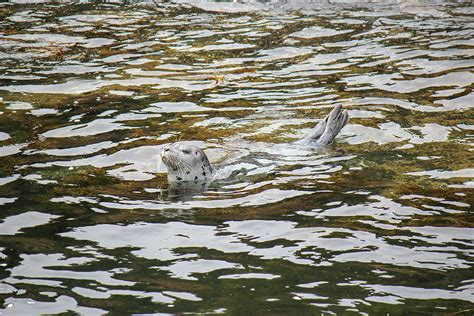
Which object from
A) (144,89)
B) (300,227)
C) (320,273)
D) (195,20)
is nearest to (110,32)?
(195,20)

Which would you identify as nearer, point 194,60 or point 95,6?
point 194,60

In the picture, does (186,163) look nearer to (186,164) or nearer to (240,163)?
(186,164)

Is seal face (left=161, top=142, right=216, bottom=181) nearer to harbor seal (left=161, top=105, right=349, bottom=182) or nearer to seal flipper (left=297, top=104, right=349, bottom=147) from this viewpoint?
harbor seal (left=161, top=105, right=349, bottom=182)

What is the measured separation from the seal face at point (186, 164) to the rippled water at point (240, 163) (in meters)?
0.18

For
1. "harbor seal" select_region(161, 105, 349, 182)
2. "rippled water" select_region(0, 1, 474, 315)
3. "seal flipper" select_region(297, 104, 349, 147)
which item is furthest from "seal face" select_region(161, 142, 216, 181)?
"seal flipper" select_region(297, 104, 349, 147)

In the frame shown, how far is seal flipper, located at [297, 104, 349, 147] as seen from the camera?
32.7 ft

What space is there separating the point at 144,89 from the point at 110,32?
13.6ft

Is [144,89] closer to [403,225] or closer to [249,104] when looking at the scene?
[249,104]

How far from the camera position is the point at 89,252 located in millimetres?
6551

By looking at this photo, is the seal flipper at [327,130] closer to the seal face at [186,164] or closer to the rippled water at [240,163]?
the rippled water at [240,163]

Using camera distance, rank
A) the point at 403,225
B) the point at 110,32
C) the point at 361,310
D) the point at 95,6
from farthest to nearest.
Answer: the point at 95,6, the point at 110,32, the point at 403,225, the point at 361,310

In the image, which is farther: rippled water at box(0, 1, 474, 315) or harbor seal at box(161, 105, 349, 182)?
harbor seal at box(161, 105, 349, 182)

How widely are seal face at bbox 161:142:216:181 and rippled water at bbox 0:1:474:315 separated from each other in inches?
7.1

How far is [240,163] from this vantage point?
9.41m
